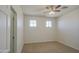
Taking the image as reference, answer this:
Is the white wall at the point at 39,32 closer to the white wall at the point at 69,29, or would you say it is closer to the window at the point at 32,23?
the window at the point at 32,23

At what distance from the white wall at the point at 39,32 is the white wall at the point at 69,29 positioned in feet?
1.60

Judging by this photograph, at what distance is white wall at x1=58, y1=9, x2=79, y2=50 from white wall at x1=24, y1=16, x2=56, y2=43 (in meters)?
0.49

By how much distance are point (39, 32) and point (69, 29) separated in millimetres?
2060

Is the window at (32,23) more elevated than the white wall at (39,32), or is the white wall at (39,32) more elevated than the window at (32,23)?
the window at (32,23)

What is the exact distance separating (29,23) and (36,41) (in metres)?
1.21

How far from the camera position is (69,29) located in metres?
4.77

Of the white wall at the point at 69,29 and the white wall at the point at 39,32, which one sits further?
the white wall at the point at 39,32

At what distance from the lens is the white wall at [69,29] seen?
13.7 ft

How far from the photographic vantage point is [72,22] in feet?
14.7

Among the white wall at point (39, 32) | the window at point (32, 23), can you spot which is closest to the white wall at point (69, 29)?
the white wall at point (39, 32)

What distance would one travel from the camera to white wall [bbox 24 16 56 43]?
5.88m

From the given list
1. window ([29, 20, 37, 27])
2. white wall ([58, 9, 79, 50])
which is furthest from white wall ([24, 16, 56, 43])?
white wall ([58, 9, 79, 50])
